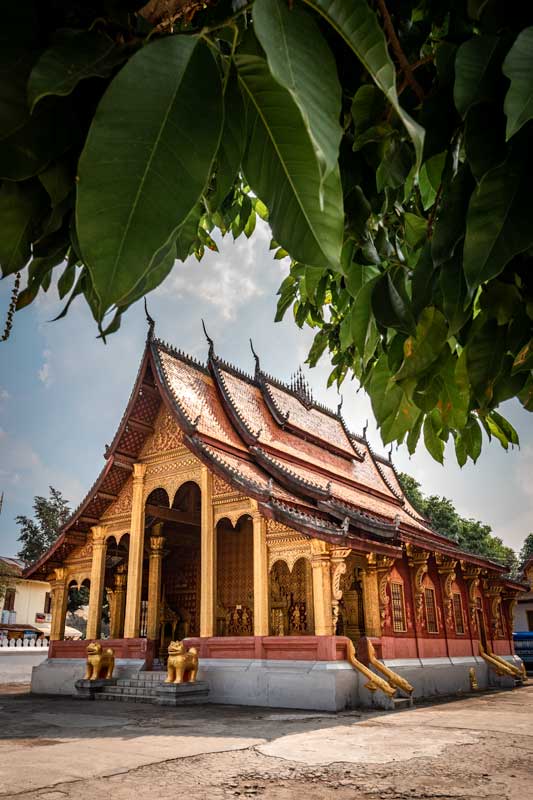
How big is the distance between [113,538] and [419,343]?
37.4ft

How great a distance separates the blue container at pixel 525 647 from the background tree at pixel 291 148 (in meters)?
21.7

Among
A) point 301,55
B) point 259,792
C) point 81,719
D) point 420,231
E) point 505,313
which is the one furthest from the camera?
point 81,719

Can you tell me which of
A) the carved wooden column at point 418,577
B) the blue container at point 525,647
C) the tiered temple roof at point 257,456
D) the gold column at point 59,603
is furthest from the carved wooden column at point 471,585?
the gold column at point 59,603

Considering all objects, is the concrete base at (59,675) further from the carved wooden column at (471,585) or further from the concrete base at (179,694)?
the carved wooden column at (471,585)

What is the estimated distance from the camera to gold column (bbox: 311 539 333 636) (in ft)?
26.8

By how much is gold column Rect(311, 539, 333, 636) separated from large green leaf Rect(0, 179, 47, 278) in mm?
7938

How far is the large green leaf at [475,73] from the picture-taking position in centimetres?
63

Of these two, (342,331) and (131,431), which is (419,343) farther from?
(131,431)

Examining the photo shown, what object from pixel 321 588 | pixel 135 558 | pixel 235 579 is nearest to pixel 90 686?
pixel 135 558

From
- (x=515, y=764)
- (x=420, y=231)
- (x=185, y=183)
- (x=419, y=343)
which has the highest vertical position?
(x=420, y=231)

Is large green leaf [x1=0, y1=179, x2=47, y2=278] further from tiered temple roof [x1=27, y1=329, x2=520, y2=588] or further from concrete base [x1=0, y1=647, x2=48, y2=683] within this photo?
concrete base [x1=0, y1=647, x2=48, y2=683]

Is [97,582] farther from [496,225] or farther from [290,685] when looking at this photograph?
[496,225]

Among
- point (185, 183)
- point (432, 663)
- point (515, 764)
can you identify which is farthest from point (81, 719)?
point (185, 183)

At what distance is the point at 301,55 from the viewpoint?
19.9 inches
